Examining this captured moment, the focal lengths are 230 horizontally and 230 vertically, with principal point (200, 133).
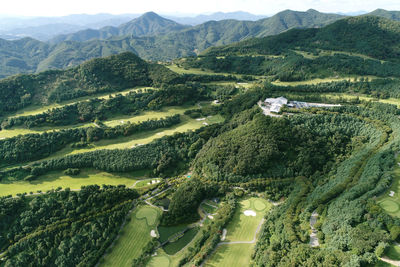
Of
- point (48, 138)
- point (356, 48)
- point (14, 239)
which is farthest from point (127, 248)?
point (356, 48)

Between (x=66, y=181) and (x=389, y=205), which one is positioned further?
(x=66, y=181)

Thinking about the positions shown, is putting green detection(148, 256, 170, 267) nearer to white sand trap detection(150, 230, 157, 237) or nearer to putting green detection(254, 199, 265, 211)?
white sand trap detection(150, 230, 157, 237)

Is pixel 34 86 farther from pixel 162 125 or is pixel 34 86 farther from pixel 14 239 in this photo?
pixel 14 239

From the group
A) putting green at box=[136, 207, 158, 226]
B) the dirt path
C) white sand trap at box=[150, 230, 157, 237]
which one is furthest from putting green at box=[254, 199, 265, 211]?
white sand trap at box=[150, 230, 157, 237]

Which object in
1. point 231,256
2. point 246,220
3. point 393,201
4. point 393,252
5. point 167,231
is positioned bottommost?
point 167,231

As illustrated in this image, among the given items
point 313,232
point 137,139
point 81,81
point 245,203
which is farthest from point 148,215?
point 81,81

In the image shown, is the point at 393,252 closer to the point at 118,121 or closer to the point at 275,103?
the point at 275,103

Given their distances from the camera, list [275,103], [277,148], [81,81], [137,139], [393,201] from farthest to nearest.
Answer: [81,81]
[275,103]
[137,139]
[277,148]
[393,201]

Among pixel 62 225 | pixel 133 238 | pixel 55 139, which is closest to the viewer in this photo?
pixel 133 238
